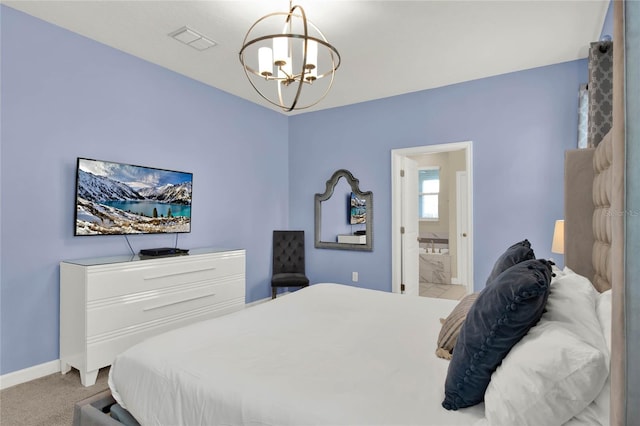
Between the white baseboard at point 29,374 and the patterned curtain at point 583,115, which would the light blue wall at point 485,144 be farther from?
the white baseboard at point 29,374

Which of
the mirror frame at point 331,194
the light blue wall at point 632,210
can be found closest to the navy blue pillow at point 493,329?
the light blue wall at point 632,210

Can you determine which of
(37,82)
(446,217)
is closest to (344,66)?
(37,82)

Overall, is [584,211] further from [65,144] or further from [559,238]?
[65,144]

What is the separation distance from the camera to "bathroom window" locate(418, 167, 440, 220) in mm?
7211

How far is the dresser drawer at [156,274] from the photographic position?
2676 mm

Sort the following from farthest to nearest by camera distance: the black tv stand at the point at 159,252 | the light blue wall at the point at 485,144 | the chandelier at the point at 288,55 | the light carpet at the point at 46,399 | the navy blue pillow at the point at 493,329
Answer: the light blue wall at the point at 485,144, the black tv stand at the point at 159,252, the light carpet at the point at 46,399, the chandelier at the point at 288,55, the navy blue pillow at the point at 493,329

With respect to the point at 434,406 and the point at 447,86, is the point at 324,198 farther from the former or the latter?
the point at 434,406

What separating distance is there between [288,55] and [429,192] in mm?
5432

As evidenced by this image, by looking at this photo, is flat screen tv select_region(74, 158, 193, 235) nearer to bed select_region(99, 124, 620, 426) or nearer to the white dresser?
the white dresser

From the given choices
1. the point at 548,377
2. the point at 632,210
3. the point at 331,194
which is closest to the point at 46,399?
the point at 548,377

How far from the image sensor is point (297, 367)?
145 centimetres

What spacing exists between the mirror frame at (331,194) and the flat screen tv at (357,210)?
0.06m

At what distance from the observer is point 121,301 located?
2801 millimetres

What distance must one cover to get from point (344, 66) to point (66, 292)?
3.16 meters
